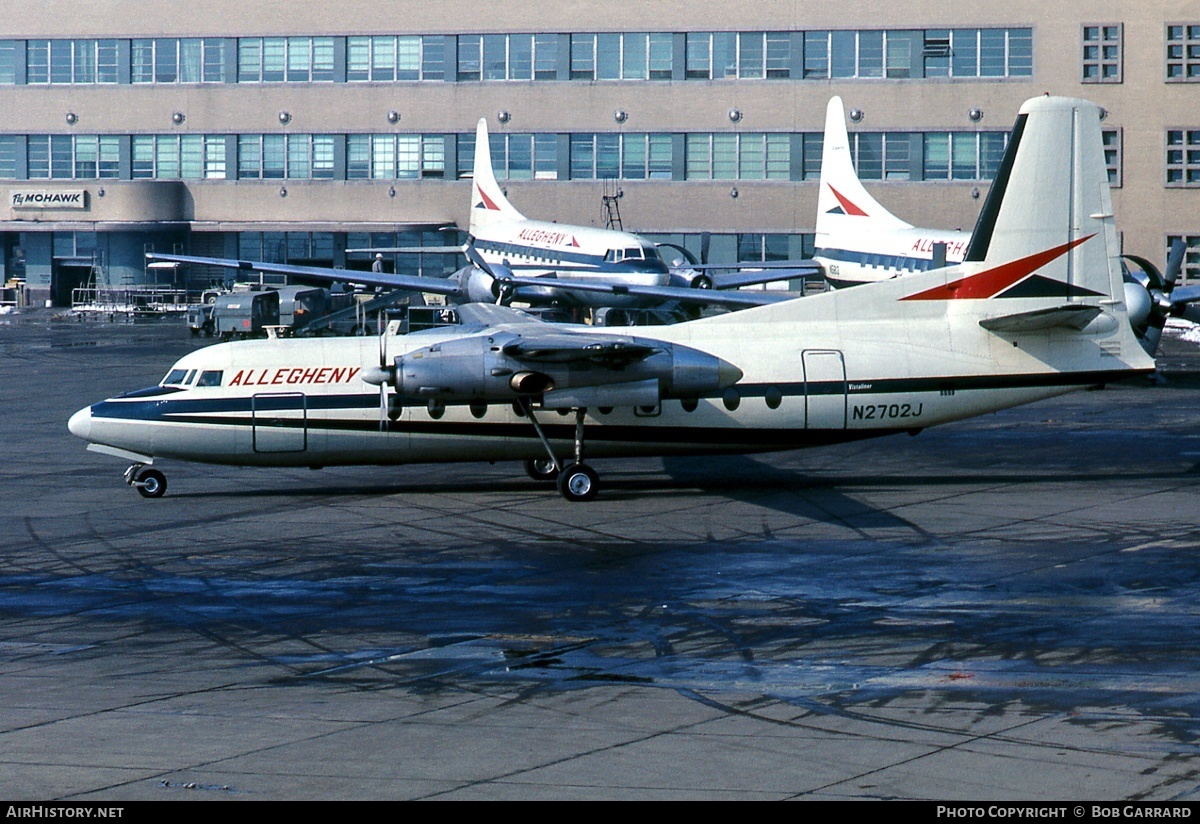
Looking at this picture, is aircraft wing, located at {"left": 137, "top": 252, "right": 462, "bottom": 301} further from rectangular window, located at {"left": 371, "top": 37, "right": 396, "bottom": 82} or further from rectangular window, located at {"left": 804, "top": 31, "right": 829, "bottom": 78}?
rectangular window, located at {"left": 804, "top": 31, "right": 829, "bottom": 78}

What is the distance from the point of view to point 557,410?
26625 millimetres

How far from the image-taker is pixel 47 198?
89.2 m

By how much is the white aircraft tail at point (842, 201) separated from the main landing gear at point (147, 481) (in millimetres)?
39553

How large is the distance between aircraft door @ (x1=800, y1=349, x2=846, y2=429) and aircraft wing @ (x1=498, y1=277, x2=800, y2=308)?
763 inches

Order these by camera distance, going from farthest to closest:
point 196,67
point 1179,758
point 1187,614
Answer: point 196,67
point 1187,614
point 1179,758

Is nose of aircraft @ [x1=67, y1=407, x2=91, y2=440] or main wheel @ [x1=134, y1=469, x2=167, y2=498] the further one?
main wheel @ [x1=134, y1=469, x2=167, y2=498]

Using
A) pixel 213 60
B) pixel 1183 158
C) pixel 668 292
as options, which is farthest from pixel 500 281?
pixel 1183 158

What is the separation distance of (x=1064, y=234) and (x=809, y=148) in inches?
2118

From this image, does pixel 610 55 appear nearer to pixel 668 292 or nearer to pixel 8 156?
pixel 668 292

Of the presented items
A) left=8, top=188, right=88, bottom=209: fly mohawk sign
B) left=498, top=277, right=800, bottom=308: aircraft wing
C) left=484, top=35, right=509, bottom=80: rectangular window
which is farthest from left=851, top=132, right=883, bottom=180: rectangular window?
left=8, top=188, right=88, bottom=209: fly mohawk sign

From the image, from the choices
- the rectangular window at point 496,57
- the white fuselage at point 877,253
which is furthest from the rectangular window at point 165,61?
the white fuselage at point 877,253

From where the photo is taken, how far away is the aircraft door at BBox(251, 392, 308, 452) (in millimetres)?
26797
